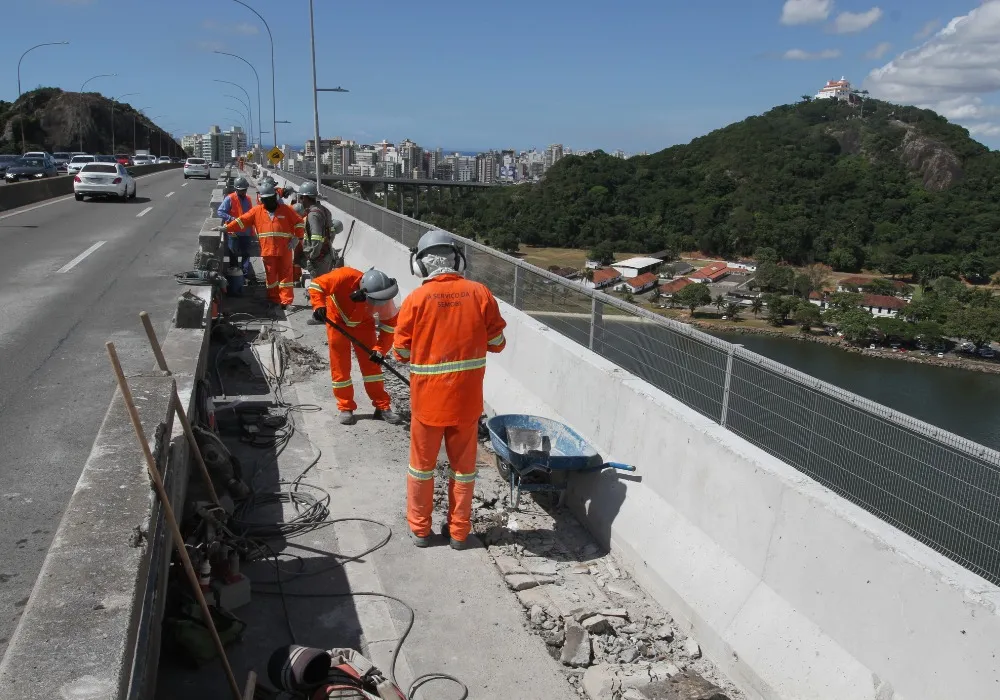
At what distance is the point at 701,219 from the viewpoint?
53.8 meters

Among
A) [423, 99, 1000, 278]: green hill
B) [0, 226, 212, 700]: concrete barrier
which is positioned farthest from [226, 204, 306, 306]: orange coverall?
[423, 99, 1000, 278]: green hill

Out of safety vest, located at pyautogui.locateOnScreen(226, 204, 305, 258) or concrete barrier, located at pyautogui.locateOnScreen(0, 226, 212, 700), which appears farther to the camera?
safety vest, located at pyautogui.locateOnScreen(226, 204, 305, 258)

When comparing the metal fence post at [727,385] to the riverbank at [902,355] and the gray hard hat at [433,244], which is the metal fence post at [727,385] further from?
the riverbank at [902,355]

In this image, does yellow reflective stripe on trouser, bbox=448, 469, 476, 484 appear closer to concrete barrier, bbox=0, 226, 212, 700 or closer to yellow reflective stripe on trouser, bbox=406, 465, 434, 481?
yellow reflective stripe on trouser, bbox=406, 465, 434, 481

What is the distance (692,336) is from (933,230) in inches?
1820

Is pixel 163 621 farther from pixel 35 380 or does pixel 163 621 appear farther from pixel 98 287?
pixel 98 287

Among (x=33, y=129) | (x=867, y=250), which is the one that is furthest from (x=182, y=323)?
(x=33, y=129)

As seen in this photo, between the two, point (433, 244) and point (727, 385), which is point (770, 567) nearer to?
point (727, 385)

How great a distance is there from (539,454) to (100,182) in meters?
26.6

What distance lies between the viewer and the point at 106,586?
2.81 meters

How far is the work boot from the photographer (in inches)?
301

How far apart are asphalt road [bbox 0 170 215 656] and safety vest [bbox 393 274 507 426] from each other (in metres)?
2.34

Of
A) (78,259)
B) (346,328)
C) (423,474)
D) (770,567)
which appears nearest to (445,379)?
(423,474)

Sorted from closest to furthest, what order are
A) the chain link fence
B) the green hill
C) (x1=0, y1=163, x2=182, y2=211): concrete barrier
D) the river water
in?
the chain link fence
the river water
(x1=0, y1=163, x2=182, y2=211): concrete barrier
the green hill
